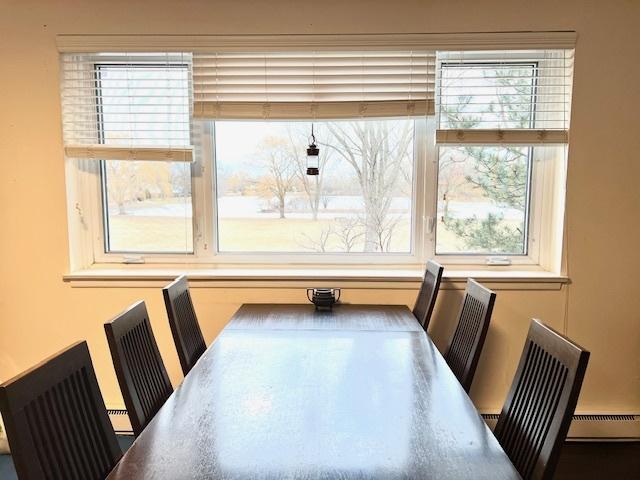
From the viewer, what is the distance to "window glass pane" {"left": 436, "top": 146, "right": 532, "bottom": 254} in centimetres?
242

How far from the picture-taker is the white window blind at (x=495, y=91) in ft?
7.62

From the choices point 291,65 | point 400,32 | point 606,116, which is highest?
point 400,32

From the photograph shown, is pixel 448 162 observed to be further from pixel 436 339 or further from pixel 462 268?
pixel 436 339

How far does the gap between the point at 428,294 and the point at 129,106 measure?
1855mm

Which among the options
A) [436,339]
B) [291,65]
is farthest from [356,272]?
[291,65]

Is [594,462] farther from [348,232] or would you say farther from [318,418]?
[318,418]

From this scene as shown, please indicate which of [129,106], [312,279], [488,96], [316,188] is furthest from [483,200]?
[129,106]

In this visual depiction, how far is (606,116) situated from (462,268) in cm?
105

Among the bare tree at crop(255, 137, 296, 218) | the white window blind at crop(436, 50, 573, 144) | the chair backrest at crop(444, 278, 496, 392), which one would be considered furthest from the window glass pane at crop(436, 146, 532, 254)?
the bare tree at crop(255, 137, 296, 218)

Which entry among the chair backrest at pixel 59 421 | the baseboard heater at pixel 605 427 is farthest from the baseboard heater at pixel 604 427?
the chair backrest at pixel 59 421

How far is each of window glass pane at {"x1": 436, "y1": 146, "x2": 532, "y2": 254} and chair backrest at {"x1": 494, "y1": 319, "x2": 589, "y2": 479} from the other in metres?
1.18

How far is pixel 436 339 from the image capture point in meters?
2.38

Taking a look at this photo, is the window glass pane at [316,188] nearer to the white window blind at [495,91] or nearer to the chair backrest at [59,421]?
the white window blind at [495,91]

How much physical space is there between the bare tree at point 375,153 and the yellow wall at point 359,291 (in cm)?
48
